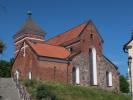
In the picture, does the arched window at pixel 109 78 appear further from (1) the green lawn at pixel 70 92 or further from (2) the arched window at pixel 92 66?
(1) the green lawn at pixel 70 92

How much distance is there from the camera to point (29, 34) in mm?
90562

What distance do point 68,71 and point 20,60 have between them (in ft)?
31.6

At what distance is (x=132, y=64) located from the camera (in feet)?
112

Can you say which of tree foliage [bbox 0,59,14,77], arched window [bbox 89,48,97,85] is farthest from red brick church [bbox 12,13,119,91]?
tree foliage [bbox 0,59,14,77]

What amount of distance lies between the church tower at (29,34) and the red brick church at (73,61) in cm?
1719

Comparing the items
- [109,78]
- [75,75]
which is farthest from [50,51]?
[109,78]

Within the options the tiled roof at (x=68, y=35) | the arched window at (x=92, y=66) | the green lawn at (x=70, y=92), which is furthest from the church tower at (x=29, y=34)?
the green lawn at (x=70, y=92)

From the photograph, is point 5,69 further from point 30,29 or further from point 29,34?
point 30,29

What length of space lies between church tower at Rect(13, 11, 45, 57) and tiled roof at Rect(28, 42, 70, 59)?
20.3 m

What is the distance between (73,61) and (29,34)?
85.3 ft

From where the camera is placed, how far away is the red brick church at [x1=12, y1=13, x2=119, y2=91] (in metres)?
64.6

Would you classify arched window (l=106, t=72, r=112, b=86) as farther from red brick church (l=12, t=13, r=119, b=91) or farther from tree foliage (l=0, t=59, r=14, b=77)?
tree foliage (l=0, t=59, r=14, b=77)

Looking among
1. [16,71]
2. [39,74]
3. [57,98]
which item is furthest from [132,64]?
[16,71]

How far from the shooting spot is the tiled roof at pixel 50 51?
65.4 meters
